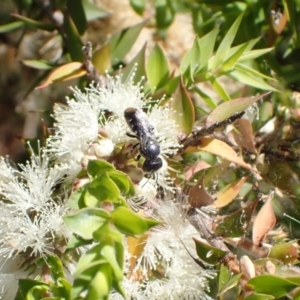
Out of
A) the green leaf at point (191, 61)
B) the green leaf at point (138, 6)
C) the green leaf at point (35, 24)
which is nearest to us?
the green leaf at point (191, 61)

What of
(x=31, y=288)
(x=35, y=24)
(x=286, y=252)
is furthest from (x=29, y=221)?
(x=35, y=24)

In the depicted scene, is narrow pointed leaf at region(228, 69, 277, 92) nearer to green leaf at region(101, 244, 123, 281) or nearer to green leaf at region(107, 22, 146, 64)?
green leaf at region(107, 22, 146, 64)

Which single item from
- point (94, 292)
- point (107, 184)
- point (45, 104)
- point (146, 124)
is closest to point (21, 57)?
point (45, 104)

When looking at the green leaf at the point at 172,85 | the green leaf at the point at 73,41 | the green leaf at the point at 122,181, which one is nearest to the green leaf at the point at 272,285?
the green leaf at the point at 122,181

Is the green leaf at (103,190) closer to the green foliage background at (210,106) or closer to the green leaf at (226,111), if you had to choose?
the green foliage background at (210,106)

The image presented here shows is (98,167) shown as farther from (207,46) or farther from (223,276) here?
(207,46)
